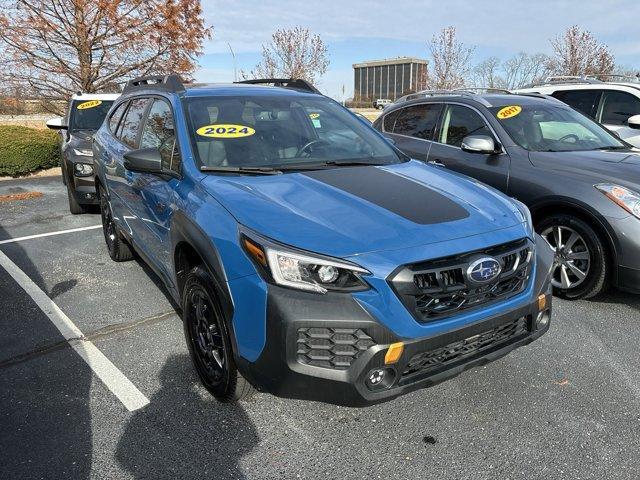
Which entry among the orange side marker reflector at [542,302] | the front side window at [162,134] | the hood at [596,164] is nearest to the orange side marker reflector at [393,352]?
the orange side marker reflector at [542,302]

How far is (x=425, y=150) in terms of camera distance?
5.49 m

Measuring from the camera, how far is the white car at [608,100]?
685 cm

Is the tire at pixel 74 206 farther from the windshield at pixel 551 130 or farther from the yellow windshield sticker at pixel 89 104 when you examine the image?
the windshield at pixel 551 130

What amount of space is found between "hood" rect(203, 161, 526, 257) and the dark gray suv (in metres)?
1.42

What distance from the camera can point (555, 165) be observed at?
429cm

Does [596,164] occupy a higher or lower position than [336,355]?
higher

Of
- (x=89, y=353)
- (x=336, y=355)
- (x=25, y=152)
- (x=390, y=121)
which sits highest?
(x=390, y=121)

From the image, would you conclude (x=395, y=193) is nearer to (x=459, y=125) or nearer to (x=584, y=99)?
(x=459, y=125)

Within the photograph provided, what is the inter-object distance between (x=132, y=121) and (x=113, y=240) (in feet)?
4.77

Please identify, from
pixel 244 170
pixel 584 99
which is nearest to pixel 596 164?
pixel 244 170

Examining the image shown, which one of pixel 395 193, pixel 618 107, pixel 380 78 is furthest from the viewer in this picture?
pixel 380 78

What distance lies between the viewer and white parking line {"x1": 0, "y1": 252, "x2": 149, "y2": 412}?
9.48ft

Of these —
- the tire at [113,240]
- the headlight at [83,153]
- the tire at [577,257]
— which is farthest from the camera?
the headlight at [83,153]

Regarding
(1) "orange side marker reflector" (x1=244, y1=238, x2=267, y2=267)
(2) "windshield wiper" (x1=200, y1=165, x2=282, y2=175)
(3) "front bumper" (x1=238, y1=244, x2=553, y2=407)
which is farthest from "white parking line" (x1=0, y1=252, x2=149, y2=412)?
(2) "windshield wiper" (x1=200, y1=165, x2=282, y2=175)
